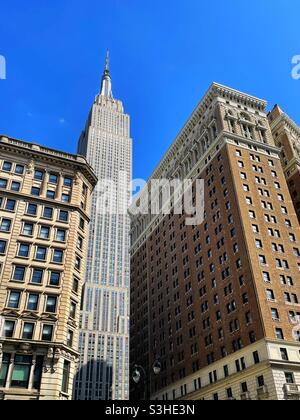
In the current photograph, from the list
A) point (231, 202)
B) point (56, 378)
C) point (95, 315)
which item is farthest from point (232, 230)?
point (95, 315)

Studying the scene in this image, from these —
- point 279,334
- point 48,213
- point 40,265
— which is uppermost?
point 48,213

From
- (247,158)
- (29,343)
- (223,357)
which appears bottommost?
(29,343)

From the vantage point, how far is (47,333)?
141ft

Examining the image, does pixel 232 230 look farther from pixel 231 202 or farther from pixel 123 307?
pixel 123 307

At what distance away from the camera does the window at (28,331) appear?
41.9m

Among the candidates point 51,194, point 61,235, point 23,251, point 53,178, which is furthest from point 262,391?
point 53,178

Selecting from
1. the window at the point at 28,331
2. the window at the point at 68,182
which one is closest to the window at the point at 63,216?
the window at the point at 68,182

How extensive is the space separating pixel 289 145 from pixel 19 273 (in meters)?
70.5

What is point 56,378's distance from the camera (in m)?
40.1

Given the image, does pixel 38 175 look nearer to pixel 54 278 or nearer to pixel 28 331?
pixel 54 278

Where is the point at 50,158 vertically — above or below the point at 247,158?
below

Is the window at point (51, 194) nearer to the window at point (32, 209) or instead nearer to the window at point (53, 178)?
the window at point (53, 178)
